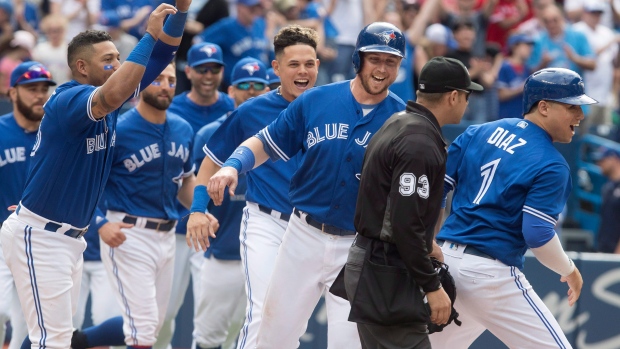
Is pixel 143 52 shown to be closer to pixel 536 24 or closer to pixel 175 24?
pixel 175 24

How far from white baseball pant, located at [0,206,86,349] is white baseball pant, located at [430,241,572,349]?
7.60 feet

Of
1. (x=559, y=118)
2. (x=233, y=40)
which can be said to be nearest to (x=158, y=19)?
(x=559, y=118)

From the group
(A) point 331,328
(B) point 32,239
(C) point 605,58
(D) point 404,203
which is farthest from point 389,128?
(C) point 605,58

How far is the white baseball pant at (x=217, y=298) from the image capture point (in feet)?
26.6

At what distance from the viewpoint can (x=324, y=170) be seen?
234 inches

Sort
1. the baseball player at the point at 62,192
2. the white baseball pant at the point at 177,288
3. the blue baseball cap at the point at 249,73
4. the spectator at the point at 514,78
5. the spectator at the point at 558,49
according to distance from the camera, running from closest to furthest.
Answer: the baseball player at the point at 62,192 < the white baseball pant at the point at 177,288 < the blue baseball cap at the point at 249,73 < the spectator at the point at 514,78 < the spectator at the point at 558,49

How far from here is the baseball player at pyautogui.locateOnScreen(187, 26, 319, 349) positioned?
6676 millimetres

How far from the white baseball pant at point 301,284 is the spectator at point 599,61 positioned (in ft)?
26.0

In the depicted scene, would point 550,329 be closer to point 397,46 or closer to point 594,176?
point 397,46

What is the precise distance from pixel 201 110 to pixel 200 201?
10.3 feet

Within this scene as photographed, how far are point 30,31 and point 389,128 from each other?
916 cm

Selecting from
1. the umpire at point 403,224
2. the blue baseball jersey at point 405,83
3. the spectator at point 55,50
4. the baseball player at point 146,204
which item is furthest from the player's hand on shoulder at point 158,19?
the blue baseball jersey at point 405,83

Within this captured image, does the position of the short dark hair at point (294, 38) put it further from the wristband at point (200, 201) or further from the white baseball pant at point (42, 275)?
the white baseball pant at point (42, 275)

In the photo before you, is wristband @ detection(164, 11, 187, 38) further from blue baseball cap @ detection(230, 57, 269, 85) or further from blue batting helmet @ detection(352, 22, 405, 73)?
blue baseball cap @ detection(230, 57, 269, 85)
